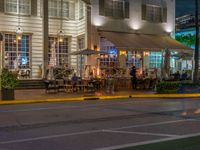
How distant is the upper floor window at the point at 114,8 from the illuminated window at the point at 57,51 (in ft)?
12.5

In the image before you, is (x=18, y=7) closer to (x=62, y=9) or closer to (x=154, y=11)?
(x=62, y=9)

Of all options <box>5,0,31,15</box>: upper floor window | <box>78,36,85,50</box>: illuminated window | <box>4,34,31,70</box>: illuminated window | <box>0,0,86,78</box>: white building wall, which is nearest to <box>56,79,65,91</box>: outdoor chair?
<box>0,0,86,78</box>: white building wall

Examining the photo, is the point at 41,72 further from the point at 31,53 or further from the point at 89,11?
the point at 89,11

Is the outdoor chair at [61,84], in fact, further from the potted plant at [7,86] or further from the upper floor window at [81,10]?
the upper floor window at [81,10]

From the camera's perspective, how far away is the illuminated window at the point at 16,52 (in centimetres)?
2769

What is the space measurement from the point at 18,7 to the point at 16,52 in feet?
10.9

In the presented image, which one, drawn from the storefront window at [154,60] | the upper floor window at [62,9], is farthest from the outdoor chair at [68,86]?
the storefront window at [154,60]

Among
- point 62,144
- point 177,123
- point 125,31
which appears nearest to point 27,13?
point 125,31

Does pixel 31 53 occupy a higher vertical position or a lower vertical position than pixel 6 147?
higher

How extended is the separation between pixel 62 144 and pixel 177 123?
13.8 ft

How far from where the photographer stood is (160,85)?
22.0 metres

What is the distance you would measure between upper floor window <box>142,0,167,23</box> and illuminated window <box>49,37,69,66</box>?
6.87 metres

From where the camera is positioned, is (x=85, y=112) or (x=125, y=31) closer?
(x=85, y=112)

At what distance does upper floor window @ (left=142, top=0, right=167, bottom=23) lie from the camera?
31.2 metres
